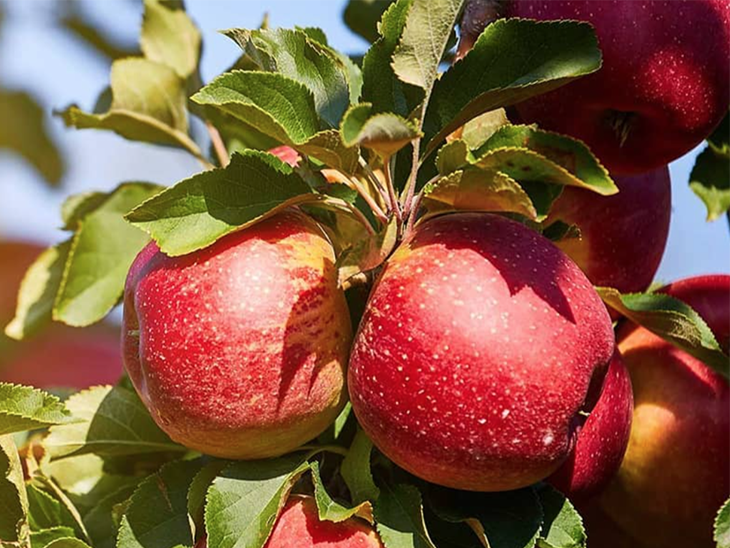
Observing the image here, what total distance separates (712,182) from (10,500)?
898 millimetres

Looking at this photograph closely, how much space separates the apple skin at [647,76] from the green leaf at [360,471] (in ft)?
1.24

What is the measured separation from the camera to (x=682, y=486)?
120 cm

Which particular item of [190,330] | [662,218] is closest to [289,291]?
[190,330]

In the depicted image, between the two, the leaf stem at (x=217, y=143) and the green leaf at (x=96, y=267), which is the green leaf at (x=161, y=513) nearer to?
the green leaf at (x=96, y=267)

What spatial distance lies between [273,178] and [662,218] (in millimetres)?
553

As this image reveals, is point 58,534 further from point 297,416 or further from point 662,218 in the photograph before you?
Result: point 662,218

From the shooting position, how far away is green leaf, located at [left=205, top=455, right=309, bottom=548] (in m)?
0.93

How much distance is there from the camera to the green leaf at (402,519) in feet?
3.09

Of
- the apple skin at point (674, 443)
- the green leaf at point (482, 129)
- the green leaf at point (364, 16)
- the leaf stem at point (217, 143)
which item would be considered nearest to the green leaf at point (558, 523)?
the apple skin at point (674, 443)

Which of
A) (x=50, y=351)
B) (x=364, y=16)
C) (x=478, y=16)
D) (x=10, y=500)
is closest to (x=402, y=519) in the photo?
(x=10, y=500)

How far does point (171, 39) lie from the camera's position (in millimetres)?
1563

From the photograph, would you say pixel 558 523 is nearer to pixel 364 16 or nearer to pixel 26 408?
pixel 26 408

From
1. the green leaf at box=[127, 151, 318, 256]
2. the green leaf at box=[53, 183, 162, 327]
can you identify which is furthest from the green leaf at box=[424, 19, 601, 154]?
the green leaf at box=[53, 183, 162, 327]

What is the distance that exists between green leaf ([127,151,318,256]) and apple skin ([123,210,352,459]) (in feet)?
0.11
